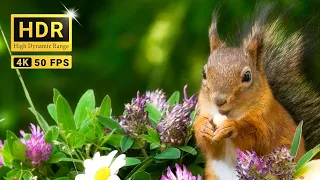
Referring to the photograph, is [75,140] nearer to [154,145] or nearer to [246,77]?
[154,145]

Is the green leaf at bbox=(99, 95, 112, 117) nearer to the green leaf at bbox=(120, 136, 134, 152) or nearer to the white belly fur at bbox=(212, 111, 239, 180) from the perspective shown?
the green leaf at bbox=(120, 136, 134, 152)

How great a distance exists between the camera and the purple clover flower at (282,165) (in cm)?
84

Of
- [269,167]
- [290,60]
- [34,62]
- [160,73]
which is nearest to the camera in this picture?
[269,167]

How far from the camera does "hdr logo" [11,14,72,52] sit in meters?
1.23

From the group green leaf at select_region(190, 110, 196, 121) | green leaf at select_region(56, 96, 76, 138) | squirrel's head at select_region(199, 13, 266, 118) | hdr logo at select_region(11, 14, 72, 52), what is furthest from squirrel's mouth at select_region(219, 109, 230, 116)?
hdr logo at select_region(11, 14, 72, 52)

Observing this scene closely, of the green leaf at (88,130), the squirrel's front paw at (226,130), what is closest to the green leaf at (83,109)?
the green leaf at (88,130)

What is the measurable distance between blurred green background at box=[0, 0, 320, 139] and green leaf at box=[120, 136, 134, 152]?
0.40 meters

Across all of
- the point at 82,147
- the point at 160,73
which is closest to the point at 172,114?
the point at 82,147

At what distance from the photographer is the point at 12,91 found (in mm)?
1571

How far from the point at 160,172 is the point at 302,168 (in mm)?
216

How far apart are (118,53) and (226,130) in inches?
27.2

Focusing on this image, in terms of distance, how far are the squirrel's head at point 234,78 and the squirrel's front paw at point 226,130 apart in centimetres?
1

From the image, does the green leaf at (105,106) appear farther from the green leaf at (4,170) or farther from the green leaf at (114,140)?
the green leaf at (4,170)

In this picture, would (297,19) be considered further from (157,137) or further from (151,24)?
(151,24)
